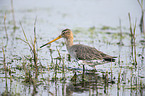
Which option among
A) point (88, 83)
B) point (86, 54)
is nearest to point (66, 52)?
point (86, 54)

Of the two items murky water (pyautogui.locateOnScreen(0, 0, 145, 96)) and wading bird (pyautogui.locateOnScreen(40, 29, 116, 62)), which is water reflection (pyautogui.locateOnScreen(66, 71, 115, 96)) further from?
wading bird (pyautogui.locateOnScreen(40, 29, 116, 62))

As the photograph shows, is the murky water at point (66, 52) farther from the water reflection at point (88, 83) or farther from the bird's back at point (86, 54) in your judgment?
the bird's back at point (86, 54)

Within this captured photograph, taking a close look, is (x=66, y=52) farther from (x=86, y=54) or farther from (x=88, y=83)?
(x=88, y=83)

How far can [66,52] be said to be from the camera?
10.4 meters

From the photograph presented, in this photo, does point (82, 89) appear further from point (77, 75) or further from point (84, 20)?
point (84, 20)

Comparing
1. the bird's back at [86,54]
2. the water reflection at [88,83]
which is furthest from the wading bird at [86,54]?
the water reflection at [88,83]

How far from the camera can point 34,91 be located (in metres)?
6.41

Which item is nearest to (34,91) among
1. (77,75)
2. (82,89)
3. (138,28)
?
(82,89)

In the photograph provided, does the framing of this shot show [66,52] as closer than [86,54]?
No

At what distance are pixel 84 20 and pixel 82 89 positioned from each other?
33.6 ft

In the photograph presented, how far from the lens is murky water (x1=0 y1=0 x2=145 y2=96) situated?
6777mm

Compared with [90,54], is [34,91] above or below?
below

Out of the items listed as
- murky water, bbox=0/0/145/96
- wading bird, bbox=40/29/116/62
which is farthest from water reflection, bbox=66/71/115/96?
wading bird, bbox=40/29/116/62

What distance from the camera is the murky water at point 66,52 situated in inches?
267
